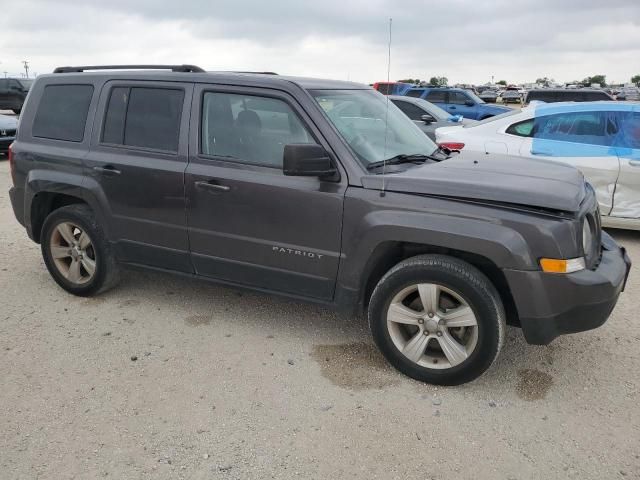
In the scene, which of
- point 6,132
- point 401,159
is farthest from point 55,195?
point 6,132

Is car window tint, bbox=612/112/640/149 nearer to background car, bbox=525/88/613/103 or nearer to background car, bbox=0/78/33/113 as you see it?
background car, bbox=525/88/613/103

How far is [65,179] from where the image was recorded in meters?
4.38

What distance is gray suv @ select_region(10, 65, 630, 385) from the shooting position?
3070 mm

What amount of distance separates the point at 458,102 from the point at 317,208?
51.9 feet

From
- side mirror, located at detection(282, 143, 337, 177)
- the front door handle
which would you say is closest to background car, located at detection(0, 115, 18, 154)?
the front door handle

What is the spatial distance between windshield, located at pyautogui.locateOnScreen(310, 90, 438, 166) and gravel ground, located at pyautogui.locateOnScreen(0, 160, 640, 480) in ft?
4.50

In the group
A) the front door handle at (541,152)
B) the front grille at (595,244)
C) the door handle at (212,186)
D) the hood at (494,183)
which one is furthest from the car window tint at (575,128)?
the door handle at (212,186)

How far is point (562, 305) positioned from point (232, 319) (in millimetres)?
2398

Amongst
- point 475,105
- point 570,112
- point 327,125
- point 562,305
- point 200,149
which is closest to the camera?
point 562,305

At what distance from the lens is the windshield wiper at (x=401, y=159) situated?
3.52m

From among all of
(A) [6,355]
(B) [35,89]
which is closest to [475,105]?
(B) [35,89]

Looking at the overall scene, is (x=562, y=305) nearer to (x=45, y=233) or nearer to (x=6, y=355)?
(x=6, y=355)

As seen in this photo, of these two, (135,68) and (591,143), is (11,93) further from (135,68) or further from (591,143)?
(591,143)

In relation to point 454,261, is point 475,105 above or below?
above
